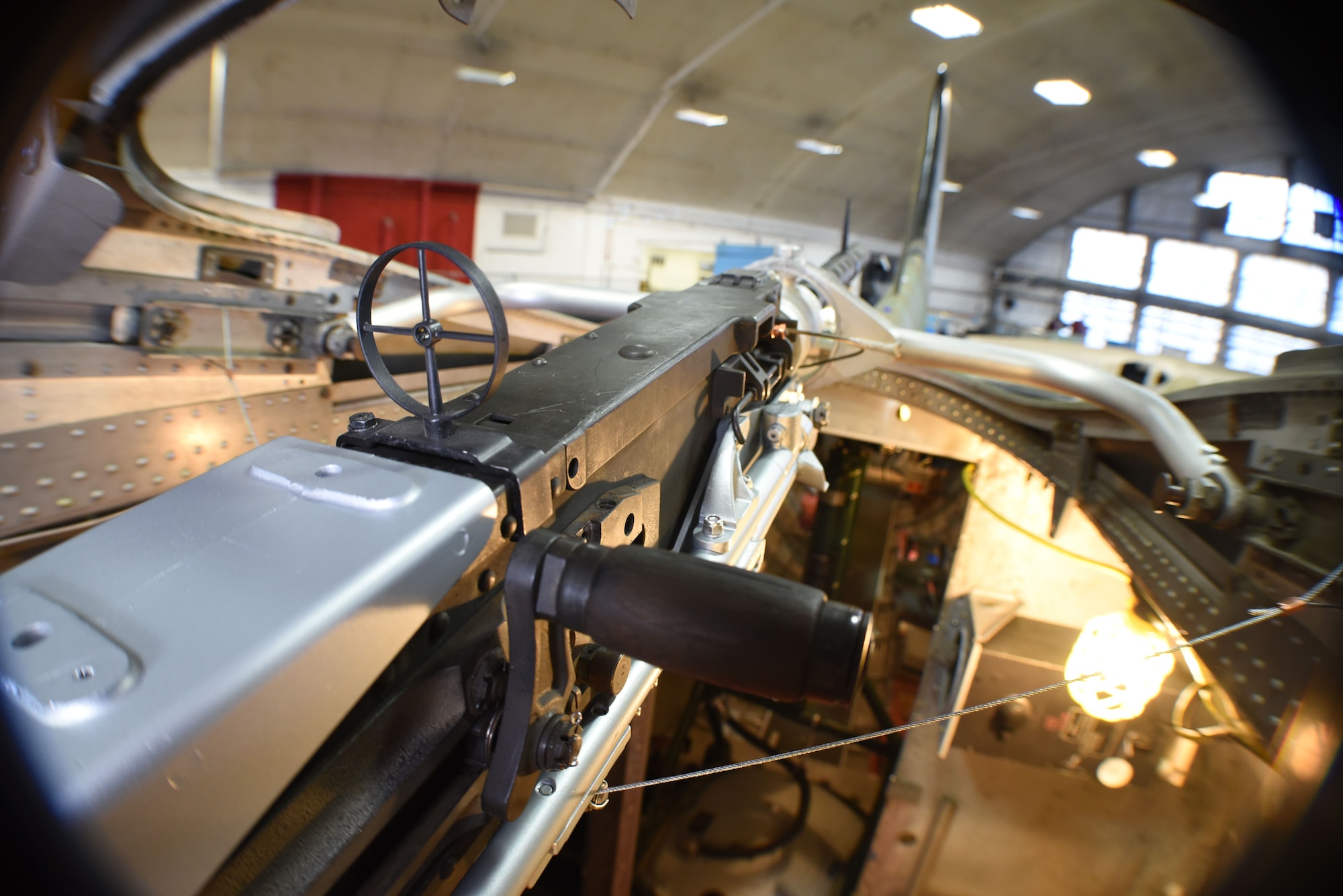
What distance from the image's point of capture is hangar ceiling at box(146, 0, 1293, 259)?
5590 millimetres

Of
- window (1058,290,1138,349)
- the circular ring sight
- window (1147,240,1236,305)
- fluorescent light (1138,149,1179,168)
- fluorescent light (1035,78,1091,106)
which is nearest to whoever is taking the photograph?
the circular ring sight

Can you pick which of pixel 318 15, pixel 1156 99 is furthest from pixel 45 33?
pixel 1156 99

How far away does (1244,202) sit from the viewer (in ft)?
46.5

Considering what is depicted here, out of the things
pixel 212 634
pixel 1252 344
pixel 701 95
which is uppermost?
pixel 701 95

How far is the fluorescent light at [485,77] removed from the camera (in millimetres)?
6195

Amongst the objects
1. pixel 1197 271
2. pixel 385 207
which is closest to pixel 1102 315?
pixel 1197 271

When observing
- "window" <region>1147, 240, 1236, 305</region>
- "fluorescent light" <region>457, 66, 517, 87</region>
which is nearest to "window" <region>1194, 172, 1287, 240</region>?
"window" <region>1147, 240, 1236, 305</region>

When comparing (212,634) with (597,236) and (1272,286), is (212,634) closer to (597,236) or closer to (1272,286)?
(597,236)

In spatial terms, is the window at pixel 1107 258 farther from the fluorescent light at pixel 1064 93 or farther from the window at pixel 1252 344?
the fluorescent light at pixel 1064 93

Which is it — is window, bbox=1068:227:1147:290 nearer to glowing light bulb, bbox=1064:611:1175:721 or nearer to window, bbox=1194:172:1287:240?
window, bbox=1194:172:1287:240

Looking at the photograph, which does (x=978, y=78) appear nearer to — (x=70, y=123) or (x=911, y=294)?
(x=911, y=294)

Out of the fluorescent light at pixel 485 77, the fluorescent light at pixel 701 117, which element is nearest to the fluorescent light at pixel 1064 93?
the fluorescent light at pixel 701 117

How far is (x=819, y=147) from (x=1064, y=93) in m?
3.54

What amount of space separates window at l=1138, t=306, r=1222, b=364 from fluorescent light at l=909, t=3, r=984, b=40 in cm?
1054
